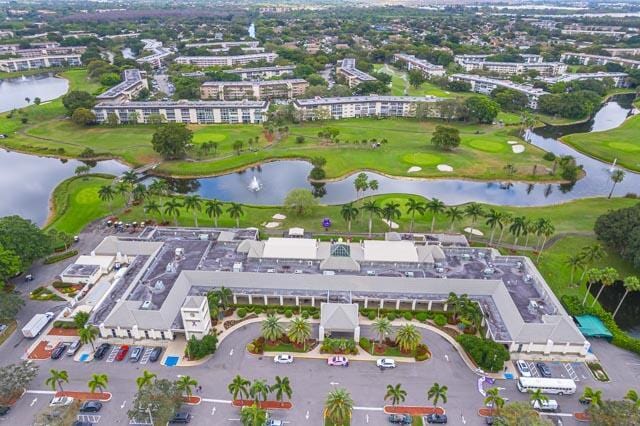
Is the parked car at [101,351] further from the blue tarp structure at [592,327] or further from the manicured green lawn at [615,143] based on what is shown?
the manicured green lawn at [615,143]

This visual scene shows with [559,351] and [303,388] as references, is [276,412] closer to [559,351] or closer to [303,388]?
[303,388]

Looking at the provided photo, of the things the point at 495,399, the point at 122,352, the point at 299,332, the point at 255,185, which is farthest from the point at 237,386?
the point at 255,185

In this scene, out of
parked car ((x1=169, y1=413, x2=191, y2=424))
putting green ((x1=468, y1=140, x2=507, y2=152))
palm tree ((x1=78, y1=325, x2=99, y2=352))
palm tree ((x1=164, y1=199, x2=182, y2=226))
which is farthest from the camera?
putting green ((x1=468, y1=140, x2=507, y2=152))

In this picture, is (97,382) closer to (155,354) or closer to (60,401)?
(60,401)

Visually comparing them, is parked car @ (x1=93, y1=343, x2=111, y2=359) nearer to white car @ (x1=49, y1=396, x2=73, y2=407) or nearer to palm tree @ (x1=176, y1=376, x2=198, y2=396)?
white car @ (x1=49, y1=396, x2=73, y2=407)

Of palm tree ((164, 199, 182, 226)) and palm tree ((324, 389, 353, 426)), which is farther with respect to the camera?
palm tree ((164, 199, 182, 226))

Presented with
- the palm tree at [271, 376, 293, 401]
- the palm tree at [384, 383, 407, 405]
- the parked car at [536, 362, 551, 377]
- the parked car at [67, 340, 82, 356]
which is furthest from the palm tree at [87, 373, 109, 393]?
the parked car at [536, 362, 551, 377]
